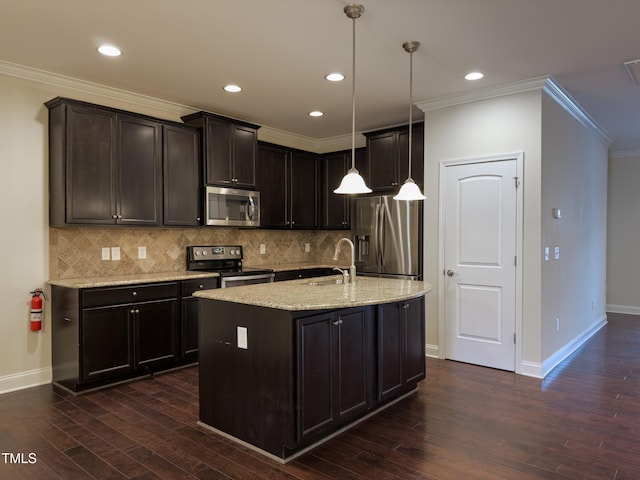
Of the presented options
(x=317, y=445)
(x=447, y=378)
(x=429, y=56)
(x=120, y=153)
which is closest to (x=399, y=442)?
(x=317, y=445)

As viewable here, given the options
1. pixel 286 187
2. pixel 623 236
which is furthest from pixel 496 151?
pixel 623 236

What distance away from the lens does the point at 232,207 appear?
5.02 m

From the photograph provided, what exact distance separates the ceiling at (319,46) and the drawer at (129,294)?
1893mm

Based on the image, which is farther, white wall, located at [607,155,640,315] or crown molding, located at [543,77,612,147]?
white wall, located at [607,155,640,315]

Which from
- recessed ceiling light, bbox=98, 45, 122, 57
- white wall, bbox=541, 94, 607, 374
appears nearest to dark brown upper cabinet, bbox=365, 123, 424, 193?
white wall, bbox=541, 94, 607, 374

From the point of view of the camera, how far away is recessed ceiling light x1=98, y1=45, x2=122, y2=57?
3313 mm

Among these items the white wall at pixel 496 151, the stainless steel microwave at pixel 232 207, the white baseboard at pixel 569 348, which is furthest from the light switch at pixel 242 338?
the white baseboard at pixel 569 348

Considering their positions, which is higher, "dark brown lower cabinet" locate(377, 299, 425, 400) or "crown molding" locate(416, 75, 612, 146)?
"crown molding" locate(416, 75, 612, 146)

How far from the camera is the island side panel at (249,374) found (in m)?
2.51

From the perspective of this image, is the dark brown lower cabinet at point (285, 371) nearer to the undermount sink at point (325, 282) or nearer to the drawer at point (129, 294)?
the undermount sink at point (325, 282)

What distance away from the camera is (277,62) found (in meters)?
3.64

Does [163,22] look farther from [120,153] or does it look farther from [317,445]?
[317,445]

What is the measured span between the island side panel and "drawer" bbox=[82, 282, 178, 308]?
1.24m

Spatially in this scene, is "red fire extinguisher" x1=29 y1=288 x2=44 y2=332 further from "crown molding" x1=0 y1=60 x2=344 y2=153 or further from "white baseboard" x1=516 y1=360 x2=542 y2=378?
"white baseboard" x1=516 y1=360 x2=542 y2=378
